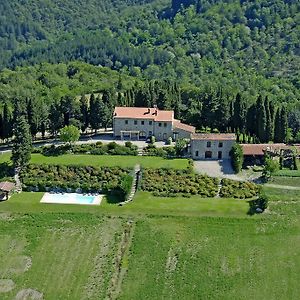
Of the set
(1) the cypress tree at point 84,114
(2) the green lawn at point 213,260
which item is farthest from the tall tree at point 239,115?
(2) the green lawn at point 213,260

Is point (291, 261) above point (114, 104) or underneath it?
underneath

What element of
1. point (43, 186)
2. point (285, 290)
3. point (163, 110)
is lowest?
point (285, 290)

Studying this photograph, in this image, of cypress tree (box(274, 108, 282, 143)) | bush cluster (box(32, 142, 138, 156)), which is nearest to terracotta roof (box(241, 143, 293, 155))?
cypress tree (box(274, 108, 282, 143))

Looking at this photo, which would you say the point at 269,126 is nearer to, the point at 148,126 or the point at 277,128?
the point at 277,128

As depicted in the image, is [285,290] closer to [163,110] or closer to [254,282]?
[254,282]

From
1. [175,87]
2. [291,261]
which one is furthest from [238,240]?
[175,87]

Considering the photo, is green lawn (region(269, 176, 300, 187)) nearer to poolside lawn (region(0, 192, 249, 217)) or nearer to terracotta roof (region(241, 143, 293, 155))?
terracotta roof (region(241, 143, 293, 155))
